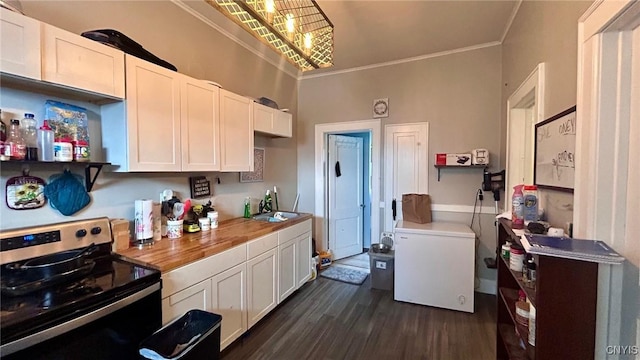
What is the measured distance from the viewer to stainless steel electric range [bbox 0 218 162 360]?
102 centimetres

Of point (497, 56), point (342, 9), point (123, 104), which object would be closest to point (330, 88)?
point (342, 9)

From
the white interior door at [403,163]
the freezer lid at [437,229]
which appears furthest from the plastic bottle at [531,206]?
the white interior door at [403,163]

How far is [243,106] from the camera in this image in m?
2.61

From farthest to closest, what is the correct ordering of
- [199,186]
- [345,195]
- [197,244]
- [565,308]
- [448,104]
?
1. [345,195]
2. [448,104]
3. [199,186]
4. [197,244]
5. [565,308]

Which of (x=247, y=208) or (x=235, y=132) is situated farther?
(x=247, y=208)

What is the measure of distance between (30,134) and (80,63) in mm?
451

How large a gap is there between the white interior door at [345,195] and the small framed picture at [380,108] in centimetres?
80

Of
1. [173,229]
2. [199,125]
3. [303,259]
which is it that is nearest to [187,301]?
[173,229]

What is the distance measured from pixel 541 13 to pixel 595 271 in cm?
174

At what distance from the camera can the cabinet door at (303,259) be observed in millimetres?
2979

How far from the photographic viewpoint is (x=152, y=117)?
1802mm

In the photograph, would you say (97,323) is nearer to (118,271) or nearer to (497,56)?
(118,271)

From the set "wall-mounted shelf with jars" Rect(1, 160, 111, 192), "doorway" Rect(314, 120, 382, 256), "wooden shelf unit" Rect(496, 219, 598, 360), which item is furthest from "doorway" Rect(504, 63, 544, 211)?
"wall-mounted shelf with jars" Rect(1, 160, 111, 192)

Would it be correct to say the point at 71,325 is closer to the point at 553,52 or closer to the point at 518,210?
the point at 518,210
